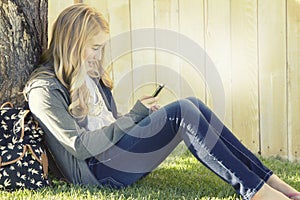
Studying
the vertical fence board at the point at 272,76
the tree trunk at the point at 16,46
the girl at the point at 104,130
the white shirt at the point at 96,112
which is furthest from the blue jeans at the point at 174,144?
the vertical fence board at the point at 272,76

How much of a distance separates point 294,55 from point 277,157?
1.96 feet

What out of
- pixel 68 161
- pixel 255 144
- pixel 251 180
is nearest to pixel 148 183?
pixel 68 161

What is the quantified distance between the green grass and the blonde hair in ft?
1.03

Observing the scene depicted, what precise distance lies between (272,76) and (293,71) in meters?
0.12

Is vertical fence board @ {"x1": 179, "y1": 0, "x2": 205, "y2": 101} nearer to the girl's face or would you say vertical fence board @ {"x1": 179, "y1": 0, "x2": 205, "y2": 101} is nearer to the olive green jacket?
the girl's face

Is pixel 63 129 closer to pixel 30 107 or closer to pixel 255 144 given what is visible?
pixel 30 107

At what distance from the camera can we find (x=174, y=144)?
7.92 ft

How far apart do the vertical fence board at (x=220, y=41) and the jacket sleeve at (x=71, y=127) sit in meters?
1.27

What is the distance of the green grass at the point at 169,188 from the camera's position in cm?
229

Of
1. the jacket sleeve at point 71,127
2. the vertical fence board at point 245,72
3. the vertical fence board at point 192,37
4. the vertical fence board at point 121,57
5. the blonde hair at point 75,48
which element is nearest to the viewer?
the jacket sleeve at point 71,127

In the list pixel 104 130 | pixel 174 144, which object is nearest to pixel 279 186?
pixel 174 144

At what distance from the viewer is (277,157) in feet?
11.3

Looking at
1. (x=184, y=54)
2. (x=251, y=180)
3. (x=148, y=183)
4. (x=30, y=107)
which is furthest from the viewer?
(x=184, y=54)

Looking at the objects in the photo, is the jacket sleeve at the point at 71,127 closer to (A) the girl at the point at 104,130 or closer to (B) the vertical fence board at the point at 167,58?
(A) the girl at the point at 104,130
